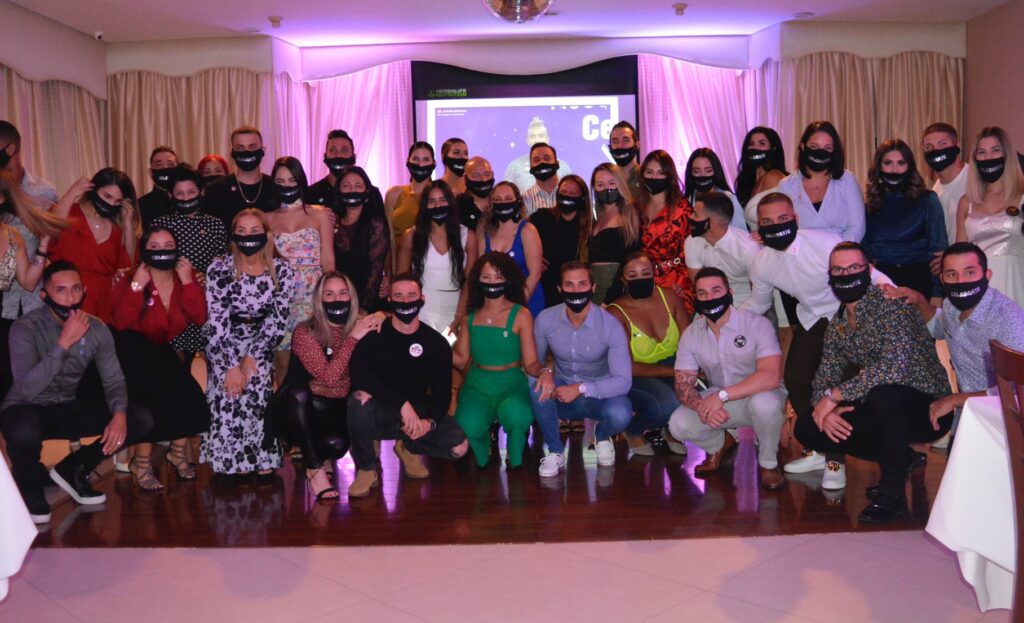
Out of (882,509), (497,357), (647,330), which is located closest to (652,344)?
(647,330)

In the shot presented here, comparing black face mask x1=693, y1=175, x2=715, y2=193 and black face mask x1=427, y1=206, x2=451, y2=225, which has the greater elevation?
black face mask x1=693, y1=175, x2=715, y2=193

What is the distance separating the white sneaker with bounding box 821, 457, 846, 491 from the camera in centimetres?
441

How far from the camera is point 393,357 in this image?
15.4 ft

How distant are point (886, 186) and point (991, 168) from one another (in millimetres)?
488

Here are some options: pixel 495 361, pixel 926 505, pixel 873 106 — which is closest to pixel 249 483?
pixel 495 361

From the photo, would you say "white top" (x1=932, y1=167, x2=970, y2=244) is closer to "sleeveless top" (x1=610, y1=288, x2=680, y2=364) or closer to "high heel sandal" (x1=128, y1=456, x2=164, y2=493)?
"sleeveless top" (x1=610, y1=288, x2=680, y2=364)

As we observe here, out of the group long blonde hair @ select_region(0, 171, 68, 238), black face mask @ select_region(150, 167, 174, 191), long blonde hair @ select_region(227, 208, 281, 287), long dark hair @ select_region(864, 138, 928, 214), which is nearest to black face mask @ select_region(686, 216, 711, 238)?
long dark hair @ select_region(864, 138, 928, 214)

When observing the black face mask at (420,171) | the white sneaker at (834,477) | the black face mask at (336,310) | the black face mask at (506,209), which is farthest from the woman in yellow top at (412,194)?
the white sneaker at (834,477)

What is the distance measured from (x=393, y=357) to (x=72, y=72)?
5.28 m

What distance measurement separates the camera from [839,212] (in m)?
4.89

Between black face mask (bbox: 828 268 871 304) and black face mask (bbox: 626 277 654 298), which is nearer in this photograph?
black face mask (bbox: 828 268 871 304)

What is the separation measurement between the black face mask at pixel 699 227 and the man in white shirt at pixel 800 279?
41cm

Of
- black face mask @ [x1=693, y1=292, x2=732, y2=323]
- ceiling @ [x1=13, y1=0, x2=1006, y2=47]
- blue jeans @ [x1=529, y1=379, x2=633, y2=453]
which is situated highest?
ceiling @ [x1=13, y1=0, x2=1006, y2=47]

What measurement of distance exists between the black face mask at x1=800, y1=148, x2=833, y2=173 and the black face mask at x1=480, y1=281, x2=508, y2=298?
5.45ft
